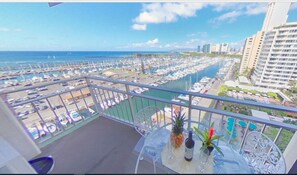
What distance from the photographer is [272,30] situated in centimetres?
453

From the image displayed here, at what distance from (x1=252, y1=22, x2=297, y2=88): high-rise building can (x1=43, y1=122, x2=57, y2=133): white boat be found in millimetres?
6779

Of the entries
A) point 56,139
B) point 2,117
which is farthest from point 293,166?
point 2,117

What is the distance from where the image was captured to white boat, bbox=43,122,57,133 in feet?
7.32

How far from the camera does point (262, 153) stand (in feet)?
4.33

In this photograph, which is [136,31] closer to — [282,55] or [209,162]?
[282,55]

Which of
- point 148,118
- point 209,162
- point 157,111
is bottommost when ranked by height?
point 148,118

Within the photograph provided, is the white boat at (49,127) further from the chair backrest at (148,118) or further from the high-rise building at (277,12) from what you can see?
the high-rise building at (277,12)

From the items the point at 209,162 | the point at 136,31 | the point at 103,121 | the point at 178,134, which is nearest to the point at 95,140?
the point at 103,121

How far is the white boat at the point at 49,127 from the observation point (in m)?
2.23

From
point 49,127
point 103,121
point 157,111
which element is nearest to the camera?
point 157,111

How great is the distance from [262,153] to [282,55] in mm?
4780

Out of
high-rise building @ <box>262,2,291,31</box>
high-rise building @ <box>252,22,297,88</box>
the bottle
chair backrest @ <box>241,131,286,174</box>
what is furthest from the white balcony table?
high-rise building @ <box>252,22,297,88</box>

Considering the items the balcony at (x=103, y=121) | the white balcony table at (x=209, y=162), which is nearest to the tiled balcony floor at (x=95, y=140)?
the balcony at (x=103, y=121)

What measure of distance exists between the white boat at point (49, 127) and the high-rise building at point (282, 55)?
6.78m
